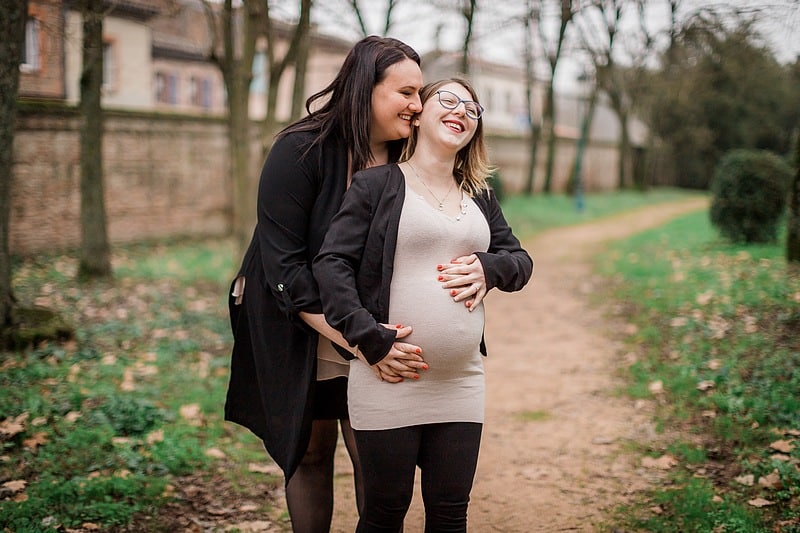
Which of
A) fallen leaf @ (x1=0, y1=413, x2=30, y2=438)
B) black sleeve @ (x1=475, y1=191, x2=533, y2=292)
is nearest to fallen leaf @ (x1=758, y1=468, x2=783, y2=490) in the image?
black sleeve @ (x1=475, y1=191, x2=533, y2=292)

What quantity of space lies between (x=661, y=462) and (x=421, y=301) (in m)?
2.88

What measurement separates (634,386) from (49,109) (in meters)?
11.0

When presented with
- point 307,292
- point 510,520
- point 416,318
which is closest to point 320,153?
point 307,292

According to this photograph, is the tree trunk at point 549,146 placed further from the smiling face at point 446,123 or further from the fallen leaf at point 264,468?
the smiling face at point 446,123

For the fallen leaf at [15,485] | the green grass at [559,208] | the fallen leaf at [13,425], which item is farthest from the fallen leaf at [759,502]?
the green grass at [559,208]

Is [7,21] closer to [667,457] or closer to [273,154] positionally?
[273,154]

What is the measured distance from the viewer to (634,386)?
622 cm

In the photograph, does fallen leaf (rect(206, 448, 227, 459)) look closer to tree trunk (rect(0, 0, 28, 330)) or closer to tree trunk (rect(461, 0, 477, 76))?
tree trunk (rect(0, 0, 28, 330))

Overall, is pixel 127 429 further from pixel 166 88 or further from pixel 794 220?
pixel 166 88

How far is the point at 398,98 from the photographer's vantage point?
8.41 ft

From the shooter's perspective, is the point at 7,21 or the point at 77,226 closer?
the point at 7,21

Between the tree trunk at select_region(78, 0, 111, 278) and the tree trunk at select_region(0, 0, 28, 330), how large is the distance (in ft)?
11.4

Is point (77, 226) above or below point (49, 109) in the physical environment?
below

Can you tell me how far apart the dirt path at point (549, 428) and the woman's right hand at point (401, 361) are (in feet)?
5.71
